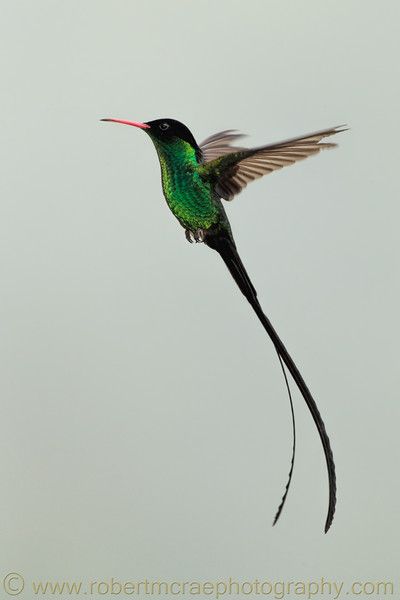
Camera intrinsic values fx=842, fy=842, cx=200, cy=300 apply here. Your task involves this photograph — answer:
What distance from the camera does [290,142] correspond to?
689mm

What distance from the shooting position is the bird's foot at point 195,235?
81 centimetres

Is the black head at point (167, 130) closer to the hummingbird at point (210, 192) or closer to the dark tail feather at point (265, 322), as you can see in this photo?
the hummingbird at point (210, 192)

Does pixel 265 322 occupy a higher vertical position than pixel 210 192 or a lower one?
lower

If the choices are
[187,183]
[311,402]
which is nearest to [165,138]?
[187,183]

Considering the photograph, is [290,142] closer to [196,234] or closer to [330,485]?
[196,234]

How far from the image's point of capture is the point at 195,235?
818mm

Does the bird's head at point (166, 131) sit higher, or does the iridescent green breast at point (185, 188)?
the bird's head at point (166, 131)

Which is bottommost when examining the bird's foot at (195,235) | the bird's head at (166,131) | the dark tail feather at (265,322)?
the dark tail feather at (265,322)

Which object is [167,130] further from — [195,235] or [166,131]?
[195,235]

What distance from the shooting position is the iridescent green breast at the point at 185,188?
0.79 m

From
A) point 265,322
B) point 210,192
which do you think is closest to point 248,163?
point 210,192

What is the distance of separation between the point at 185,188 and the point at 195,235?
48mm

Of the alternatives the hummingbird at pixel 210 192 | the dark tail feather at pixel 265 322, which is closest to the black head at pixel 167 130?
the hummingbird at pixel 210 192

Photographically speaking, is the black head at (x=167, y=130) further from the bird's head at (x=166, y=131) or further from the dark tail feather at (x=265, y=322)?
the dark tail feather at (x=265, y=322)
